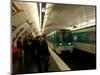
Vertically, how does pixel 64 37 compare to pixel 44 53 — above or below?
above

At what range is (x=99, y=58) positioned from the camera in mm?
2566

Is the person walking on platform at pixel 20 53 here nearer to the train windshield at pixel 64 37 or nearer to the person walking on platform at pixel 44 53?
the person walking on platform at pixel 44 53

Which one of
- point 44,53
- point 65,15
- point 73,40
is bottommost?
point 44,53

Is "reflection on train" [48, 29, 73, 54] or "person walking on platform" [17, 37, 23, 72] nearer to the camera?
"person walking on platform" [17, 37, 23, 72]

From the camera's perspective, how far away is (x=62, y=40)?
2.42 metres

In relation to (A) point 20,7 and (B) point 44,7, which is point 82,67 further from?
(A) point 20,7

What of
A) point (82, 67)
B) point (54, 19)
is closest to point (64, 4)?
point (54, 19)

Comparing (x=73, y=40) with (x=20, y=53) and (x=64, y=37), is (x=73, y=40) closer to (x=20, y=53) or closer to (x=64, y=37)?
(x=64, y=37)

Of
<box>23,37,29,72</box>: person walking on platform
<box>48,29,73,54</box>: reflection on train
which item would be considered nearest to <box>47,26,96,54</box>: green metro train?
<box>48,29,73,54</box>: reflection on train

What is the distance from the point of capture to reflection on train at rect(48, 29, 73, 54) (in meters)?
2.38

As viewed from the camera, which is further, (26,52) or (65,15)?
(65,15)

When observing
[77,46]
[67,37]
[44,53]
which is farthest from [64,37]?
[44,53]

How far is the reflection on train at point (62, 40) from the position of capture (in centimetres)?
238

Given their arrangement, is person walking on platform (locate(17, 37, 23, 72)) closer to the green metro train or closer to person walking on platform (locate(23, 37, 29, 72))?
person walking on platform (locate(23, 37, 29, 72))
